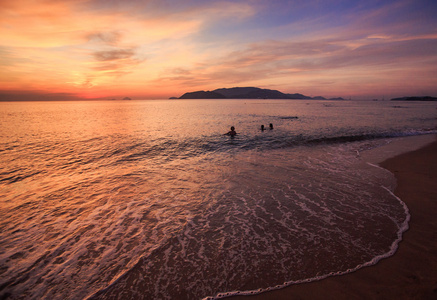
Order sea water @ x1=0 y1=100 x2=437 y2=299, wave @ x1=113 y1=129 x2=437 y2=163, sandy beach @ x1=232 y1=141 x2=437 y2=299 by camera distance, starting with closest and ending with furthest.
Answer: sandy beach @ x1=232 y1=141 x2=437 y2=299 → sea water @ x1=0 y1=100 x2=437 y2=299 → wave @ x1=113 y1=129 x2=437 y2=163

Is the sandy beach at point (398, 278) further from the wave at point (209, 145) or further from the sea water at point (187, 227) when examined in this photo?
the wave at point (209, 145)

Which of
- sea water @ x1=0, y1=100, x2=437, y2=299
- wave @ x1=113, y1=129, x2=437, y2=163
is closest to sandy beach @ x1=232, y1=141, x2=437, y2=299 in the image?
sea water @ x1=0, y1=100, x2=437, y2=299

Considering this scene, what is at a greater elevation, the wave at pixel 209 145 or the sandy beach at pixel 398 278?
the sandy beach at pixel 398 278

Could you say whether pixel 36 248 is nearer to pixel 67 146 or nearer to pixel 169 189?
pixel 169 189

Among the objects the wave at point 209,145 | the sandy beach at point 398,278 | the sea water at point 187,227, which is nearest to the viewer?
the sandy beach at point 398,278

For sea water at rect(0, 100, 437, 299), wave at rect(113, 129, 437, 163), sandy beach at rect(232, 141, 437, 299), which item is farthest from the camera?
wave at rect(113, 129, 437, 163)

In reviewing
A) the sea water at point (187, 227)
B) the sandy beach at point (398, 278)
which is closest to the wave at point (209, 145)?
the sea water at point (187, 227)

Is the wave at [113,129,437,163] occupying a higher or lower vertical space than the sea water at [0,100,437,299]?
lower

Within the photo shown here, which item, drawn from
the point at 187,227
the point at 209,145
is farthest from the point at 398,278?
the point at 209,145

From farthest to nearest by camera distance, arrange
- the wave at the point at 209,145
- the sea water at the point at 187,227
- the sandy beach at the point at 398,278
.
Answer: the wave at the point at 209,145 < the sea water at the point at 187,227 < the sandy beach at the point at 398,278

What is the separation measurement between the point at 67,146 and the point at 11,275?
73.2 feet

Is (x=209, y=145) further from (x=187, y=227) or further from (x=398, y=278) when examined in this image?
(x=398, y=278)

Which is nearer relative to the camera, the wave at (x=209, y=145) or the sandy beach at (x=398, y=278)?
the sandy beach at (x=398, y=278)

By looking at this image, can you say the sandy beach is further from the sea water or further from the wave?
the wave
